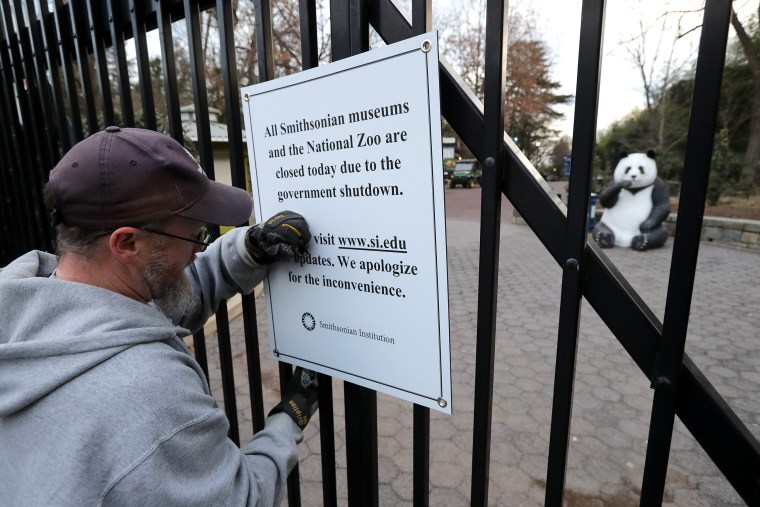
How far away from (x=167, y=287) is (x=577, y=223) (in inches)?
40.5

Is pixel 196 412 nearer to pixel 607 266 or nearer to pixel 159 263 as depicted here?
pixel 159 263

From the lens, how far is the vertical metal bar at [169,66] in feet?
5.21

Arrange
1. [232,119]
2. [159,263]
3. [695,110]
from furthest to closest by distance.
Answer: [232,119]
[159,263]
[695,110]

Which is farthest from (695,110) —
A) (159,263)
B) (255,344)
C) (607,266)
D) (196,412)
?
(255,344)

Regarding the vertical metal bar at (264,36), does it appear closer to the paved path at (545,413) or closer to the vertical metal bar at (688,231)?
the vertical metal bar at (688,231)

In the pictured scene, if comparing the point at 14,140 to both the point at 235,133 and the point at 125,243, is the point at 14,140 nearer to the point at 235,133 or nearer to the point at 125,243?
the point at 235,133

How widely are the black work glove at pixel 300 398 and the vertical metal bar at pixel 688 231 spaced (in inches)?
37.1

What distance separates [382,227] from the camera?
3.63 feet

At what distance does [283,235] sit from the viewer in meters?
1.22

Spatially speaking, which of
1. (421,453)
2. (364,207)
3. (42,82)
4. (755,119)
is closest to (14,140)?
(42,82)

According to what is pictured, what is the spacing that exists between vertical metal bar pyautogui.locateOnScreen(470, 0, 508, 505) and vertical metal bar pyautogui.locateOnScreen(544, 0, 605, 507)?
0.15 metres

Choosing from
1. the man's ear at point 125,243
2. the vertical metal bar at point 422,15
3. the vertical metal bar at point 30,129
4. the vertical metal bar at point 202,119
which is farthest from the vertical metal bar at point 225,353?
the vertical metal bar at point 30,129

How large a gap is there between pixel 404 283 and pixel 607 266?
457 mm

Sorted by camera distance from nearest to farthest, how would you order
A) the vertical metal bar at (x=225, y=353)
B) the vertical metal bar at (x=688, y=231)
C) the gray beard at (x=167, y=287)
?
the vertical metal bar at (x=688, y=231)
the gray beard at (x=167, y=287)
the vertical metal bar at (x=225, y=353)
